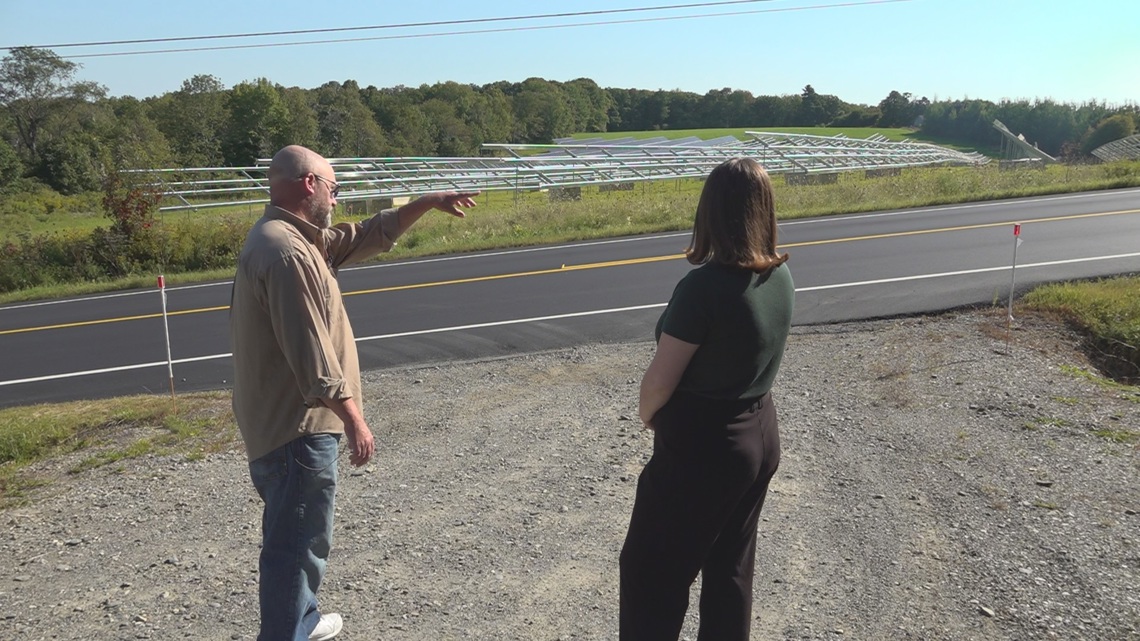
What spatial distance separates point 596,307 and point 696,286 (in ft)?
30.9

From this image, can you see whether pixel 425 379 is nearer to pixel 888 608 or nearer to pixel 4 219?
pixel 888 608

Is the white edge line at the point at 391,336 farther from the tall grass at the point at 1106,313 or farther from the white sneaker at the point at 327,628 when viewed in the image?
the white sneaker at the point at 327,628

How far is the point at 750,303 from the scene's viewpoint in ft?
9.21

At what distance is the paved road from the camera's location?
10445 millimetres

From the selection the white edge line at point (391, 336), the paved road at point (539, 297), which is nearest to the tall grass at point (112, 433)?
the paved road at point (539, 297)

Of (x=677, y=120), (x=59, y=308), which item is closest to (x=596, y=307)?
(x=59, y=308)

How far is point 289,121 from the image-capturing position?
174 ft

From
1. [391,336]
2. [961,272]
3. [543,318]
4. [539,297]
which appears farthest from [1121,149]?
[391,336]

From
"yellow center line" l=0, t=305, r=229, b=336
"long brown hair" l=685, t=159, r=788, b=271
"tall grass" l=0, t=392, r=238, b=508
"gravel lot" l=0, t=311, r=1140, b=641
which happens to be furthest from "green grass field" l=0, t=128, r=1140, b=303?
"long brown hair" l=685, t=159, r=788, b=271

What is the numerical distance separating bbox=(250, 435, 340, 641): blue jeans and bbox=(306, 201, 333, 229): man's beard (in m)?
0.80

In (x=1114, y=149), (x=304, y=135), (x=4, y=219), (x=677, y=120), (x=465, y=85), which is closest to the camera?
(x=4, y=219)

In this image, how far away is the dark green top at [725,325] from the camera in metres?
2.76

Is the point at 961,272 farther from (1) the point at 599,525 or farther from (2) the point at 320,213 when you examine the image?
(2) the point at 320,213

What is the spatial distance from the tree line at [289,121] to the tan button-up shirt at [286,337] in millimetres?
30453
